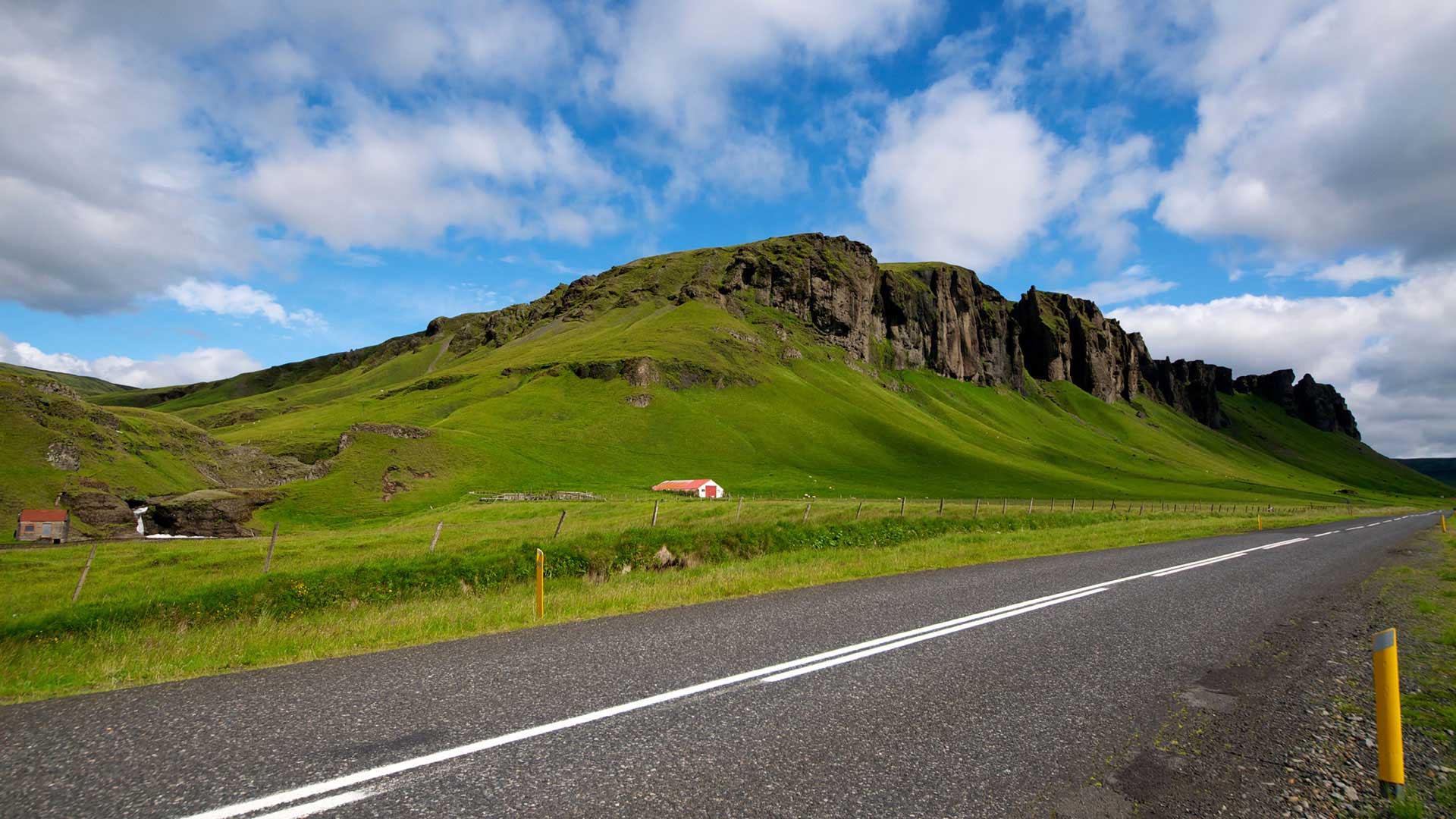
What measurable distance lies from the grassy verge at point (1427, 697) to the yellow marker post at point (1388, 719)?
16 cm

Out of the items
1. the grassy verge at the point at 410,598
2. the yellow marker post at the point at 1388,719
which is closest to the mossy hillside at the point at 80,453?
the grassy verge at the point at 410,598

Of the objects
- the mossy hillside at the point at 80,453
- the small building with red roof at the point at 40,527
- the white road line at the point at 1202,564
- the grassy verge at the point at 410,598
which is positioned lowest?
the small building with red roof at the point at 40,527

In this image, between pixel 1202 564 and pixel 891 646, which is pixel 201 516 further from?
pixel 1202 564

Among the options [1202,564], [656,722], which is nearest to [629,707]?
[656,722]

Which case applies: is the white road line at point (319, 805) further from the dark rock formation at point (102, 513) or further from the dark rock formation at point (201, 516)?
the dark rock formation at point (102, 513)

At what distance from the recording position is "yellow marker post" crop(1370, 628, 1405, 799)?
5.22m

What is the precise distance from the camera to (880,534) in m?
29.1

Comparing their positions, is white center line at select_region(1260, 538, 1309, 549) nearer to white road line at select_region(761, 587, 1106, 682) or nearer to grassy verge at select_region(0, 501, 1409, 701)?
grassy verge at select_region(0, 501, 1409, 701)

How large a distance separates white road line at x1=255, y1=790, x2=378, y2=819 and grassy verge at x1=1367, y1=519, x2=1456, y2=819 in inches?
329

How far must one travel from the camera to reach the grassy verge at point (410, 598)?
11016 millimetres

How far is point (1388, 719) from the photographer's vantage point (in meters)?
5.37

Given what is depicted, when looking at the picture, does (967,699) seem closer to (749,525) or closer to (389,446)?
(749,525)

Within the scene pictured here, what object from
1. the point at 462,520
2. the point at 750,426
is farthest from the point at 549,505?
the point at 750,426

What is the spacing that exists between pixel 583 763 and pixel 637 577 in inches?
543
